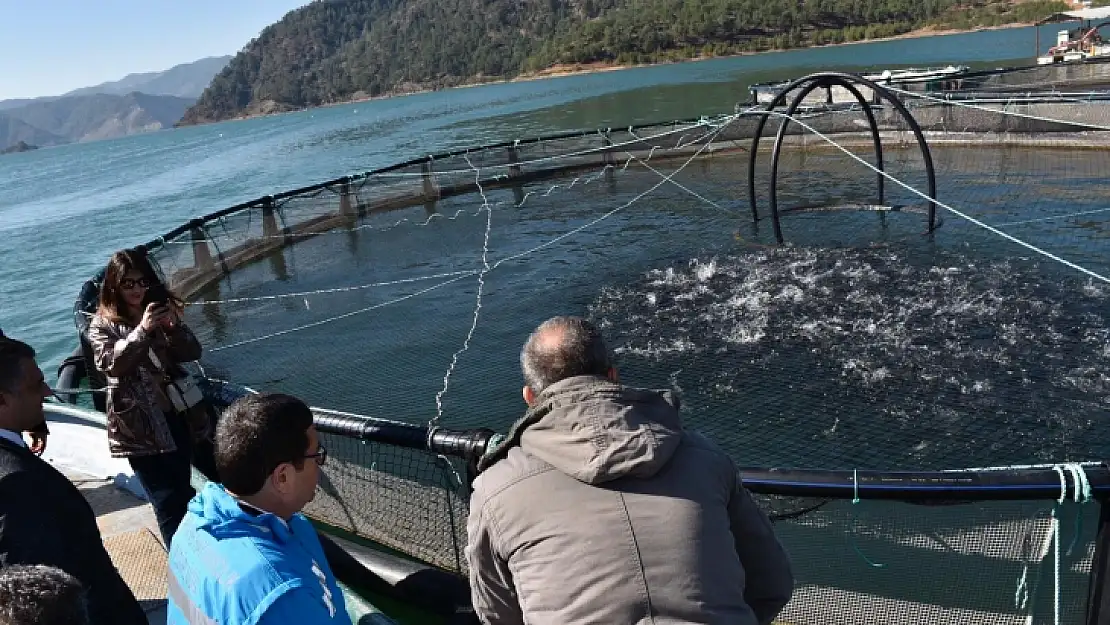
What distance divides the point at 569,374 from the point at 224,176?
5593 cm

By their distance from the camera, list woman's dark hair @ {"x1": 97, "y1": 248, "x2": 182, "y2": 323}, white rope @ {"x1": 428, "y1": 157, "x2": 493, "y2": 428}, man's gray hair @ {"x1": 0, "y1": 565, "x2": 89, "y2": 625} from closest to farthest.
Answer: man's gray hair @ {"x1": 0, "y1": 565, "x2": 89, "y2": 625} → woman's dark hair @ {"x1": 97, "y1": 248, "x2": 182, "y2": 323} → white rope @ {"x1": 428, "y1": 157, "x2": 493, "y2": 428}

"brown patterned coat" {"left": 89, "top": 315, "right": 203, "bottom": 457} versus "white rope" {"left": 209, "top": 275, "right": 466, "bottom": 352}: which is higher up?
"brown patterned coat" {"left": 89, "top": 315, "right": 203, "bottom": 457}

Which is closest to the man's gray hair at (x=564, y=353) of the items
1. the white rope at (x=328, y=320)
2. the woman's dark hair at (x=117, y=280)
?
the woman's dark hair at (x=117, y=280)

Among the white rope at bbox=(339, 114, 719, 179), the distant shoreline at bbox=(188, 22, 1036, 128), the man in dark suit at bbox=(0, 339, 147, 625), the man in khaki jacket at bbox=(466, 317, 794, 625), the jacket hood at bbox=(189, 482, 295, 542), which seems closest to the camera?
the man in khaki jacket at bbox=(466, 317, 794, 625)

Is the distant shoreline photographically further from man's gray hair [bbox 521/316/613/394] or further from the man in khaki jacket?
the man in khaki jacket

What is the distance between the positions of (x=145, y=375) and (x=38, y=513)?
1911 millimetres

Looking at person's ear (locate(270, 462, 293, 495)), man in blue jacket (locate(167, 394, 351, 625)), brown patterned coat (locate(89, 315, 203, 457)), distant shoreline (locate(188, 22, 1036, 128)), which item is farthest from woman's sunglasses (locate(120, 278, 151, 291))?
distant shoreline (locate(188, 22, 1036, 128))

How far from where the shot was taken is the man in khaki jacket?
201 centimetres

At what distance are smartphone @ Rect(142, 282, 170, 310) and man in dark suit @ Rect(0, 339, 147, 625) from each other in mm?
1297

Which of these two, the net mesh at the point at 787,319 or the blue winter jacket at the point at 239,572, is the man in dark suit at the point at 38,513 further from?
the net mesh at the point at 787,319

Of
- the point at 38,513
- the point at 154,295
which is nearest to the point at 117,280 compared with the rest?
the point at 154,295

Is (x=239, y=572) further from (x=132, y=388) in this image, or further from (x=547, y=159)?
(x=547, y=159)

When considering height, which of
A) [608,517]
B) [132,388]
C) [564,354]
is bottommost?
[132,388]

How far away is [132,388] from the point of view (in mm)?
4520
